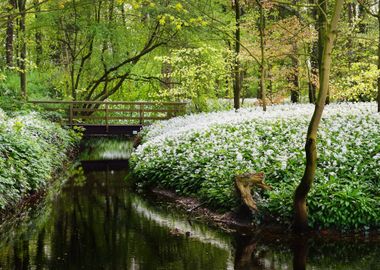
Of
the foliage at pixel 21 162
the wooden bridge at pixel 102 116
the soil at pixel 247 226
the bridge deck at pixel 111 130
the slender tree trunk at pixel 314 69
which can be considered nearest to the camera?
the soil at pixel 247 226

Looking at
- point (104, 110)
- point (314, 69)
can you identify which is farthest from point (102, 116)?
point (314, 69)

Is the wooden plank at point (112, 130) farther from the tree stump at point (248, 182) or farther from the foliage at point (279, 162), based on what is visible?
the tree stump at point (248, 182)

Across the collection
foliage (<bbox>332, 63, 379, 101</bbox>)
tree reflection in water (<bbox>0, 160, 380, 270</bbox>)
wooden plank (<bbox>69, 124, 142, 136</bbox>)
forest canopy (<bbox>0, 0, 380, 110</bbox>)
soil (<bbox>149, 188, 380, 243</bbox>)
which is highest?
forest canopy (<bbox>0, 0, 380, 110</bbox>)

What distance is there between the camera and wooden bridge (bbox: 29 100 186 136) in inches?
976

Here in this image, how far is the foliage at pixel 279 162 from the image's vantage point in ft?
30.5

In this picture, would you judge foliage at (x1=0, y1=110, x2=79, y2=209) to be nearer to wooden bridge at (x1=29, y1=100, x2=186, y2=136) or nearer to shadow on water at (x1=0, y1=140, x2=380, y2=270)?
shadow on water at (x1=0, y1=140, x2=380, y2=270)

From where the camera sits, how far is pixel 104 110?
2536 cm

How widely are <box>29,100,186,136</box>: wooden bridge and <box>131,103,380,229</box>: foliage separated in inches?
363

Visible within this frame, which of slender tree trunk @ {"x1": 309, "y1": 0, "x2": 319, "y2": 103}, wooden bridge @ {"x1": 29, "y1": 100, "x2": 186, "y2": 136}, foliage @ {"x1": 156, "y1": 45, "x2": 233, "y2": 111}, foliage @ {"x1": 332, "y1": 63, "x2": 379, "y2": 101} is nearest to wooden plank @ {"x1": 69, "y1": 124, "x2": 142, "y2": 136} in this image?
wooden bridge @ {"x1": 29, "y1": 100, "x2": 186, "y2": 136}

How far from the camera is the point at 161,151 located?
47.7 feet

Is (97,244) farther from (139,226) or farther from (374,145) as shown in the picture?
(374,145)

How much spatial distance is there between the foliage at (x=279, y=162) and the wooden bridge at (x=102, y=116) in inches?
363

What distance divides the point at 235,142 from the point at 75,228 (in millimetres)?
4957

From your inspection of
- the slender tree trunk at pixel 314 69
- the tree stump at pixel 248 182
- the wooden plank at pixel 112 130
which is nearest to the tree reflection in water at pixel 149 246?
the tree stump at pixel 248 182
